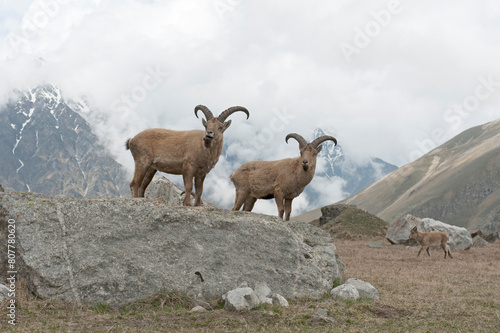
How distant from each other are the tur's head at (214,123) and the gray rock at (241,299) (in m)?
4.47

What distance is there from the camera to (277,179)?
17.7 metres

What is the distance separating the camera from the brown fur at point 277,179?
56.7 ft

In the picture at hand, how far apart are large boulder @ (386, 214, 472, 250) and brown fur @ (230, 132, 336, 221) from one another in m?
17.9

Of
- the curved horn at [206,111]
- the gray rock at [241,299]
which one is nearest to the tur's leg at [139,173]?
the curved horn at [206,111]

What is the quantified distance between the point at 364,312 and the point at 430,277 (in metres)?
7.24

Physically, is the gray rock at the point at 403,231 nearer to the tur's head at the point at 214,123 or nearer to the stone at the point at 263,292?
the tur's head at the point at 214,123

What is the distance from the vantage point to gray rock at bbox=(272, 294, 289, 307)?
10.8m

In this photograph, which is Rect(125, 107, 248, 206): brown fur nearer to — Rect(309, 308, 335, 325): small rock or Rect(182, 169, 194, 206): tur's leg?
Rect(182, 169, 194, 206): tur's leg

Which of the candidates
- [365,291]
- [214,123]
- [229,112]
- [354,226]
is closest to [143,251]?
[214,123]

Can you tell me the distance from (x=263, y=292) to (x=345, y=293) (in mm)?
2261

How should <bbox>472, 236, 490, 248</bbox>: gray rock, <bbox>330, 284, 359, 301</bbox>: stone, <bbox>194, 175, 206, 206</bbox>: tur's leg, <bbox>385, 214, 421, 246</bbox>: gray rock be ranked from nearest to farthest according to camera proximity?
<bbox>330, 284, 359, 301</bbox>: stone < <bbox>194, 175, 206, 206</bbox>: tur's leg < <bbox>472, 236, 490, 248</bbox>: gray rock < <bbox>385, 214, 421, 246</bbox>: gray rock

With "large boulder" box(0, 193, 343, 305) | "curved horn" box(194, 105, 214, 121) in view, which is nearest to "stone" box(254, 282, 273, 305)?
"large boulder" box(0, 193, 343, 305)

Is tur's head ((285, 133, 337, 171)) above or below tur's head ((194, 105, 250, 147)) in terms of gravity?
below

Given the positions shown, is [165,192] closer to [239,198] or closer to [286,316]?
[239,198]
